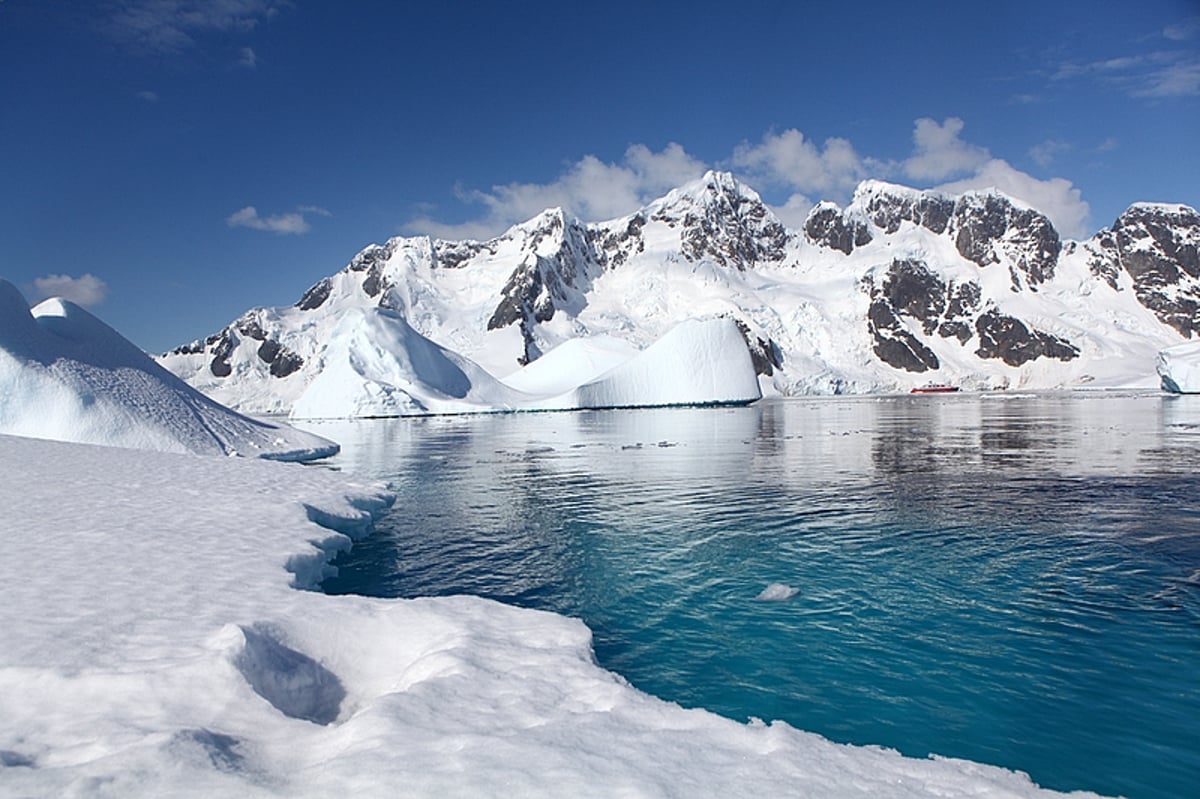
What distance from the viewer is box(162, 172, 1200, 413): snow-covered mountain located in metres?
116

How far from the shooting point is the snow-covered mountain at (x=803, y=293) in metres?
116

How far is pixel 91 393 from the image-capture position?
1703 centimetres

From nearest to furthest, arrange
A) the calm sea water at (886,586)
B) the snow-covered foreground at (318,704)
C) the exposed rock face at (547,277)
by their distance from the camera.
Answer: the snow-covered foreground at (318,704)
the calm sea water at (886,586)
the exposed rock face at (547,277)

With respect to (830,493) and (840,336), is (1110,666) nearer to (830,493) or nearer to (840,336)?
(830,493)

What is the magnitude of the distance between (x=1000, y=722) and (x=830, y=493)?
8.93m

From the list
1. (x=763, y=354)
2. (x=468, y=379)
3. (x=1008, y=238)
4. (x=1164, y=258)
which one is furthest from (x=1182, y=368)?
(x=1164, y=258)

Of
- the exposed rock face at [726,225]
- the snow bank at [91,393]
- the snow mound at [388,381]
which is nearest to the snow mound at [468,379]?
the snow mound at [388,381]

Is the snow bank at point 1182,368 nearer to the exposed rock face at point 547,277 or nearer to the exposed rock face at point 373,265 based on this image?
the exposed rock face at point 547,277

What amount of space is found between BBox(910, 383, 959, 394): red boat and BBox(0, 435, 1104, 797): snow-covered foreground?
102 meters

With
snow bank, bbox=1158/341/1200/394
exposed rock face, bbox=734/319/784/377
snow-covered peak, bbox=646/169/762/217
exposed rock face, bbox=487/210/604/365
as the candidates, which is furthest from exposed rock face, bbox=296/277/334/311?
Result: snow bank, bbox=1158/341/1200/394

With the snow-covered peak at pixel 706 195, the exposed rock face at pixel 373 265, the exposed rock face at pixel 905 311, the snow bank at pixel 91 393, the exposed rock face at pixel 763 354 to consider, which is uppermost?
the snow-covered peak at pixel 706 195

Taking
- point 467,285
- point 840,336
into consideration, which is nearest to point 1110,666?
point 840,336

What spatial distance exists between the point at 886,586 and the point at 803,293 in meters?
132

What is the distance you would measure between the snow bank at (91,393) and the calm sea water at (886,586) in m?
4.86
